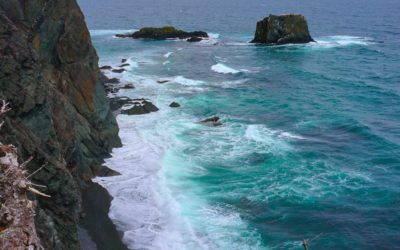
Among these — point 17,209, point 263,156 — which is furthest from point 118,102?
point 17,209

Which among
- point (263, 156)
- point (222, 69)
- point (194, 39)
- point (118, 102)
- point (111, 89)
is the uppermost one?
point (194, 39)

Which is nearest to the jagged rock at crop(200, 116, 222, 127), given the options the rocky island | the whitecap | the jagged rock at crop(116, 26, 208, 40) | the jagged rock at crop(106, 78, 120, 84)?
the jagged rock at crop(106, 78, 120, 84)

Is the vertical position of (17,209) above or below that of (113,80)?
above

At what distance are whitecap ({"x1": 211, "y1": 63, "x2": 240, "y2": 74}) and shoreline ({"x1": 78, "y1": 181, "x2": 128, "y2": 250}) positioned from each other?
42611 millimetres

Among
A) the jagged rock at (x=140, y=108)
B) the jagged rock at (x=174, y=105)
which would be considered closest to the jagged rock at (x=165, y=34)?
the jagged rock at (x=174, y=105)

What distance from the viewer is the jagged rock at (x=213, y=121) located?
1674 inches

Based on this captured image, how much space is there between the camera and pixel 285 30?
91812mm

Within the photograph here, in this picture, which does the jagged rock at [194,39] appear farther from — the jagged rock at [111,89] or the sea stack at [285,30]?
the jagged rock at [111,89]

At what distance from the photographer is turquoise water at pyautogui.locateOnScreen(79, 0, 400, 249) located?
80.3 ft

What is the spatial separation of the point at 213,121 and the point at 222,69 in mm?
27951

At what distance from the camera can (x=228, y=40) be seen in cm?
10188

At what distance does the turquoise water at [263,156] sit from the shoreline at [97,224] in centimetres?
56

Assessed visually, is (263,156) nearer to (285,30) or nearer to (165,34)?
(285,30)

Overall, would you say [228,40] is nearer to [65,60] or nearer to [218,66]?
[218,66]
